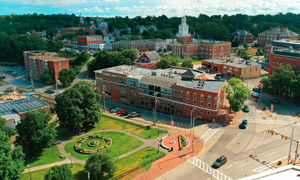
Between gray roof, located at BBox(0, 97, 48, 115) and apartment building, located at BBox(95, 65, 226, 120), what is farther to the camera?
gray roof, located at BBox(0, 97, 48, 115)

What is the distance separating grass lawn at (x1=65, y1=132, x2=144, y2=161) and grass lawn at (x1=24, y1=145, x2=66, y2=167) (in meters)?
2.88

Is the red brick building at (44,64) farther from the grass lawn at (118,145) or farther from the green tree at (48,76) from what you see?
the grass lawn at (118,145)

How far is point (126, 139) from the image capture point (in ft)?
189

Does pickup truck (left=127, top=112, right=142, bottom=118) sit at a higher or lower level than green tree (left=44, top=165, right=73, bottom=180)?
lower

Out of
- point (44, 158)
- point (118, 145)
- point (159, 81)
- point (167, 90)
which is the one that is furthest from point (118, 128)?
point (159, 81)

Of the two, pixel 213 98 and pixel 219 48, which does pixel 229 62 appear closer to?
pixel 219 48

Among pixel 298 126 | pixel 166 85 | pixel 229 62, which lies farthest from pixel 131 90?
pixel 229 62

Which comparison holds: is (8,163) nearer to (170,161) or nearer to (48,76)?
(170,161)

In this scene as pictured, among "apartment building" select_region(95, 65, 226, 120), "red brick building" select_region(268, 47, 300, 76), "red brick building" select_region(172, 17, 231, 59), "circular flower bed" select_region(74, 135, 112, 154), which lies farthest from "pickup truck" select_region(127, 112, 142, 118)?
"red brick building" select_region(172, 17, 231, 59)

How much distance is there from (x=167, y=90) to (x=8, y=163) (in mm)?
47874

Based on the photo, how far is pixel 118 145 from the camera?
54.8 metres

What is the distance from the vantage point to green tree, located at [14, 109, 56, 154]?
1951 inches

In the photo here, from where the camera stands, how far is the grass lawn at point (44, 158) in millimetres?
48969

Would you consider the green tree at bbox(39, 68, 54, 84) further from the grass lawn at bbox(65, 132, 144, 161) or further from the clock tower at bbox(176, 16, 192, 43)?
the clock tower at bbox(176, 16, 192, 43)
